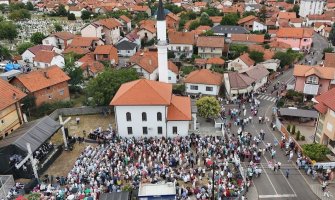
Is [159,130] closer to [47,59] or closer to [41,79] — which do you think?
[41,79]

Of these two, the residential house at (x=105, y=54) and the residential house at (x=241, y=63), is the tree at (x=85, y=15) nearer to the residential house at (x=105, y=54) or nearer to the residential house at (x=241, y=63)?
the residential house at (x=105, y=54)

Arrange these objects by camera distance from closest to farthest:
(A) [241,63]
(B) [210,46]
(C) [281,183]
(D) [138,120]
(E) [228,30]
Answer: (C) [281,183] → (D) [138,120] → (A) [241,63] → (B) [210,46] → (E) [228,30]

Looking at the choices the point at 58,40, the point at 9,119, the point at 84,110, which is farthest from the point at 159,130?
the point at 58,40

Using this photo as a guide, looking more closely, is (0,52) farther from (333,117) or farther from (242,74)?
(333,117)

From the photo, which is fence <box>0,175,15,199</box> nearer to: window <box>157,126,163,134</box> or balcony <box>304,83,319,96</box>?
window <box>157,126,163,134</box>

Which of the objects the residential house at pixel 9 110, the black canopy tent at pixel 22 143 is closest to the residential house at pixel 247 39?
the residential house at pixel 9 110

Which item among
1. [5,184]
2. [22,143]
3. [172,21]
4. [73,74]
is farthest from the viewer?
[172,21]
